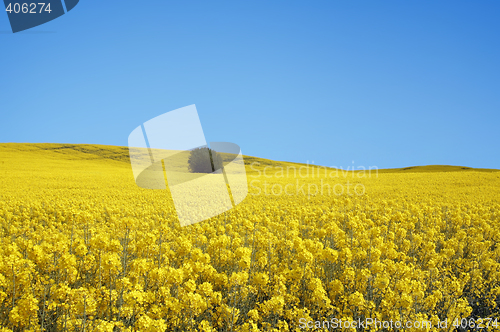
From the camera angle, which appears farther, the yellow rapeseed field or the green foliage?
the green foliage

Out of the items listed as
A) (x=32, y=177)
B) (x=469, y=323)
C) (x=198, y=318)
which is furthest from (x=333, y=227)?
(x=32, y=177)

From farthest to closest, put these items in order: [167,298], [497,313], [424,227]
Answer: [424,227] < [497,313] < [167,298]

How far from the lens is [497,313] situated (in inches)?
230

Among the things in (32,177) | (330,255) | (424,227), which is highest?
(32,177)

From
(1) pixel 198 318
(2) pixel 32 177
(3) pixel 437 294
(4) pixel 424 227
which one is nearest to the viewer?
(1) pixel 198 318

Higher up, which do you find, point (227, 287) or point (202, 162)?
point (202, 162)

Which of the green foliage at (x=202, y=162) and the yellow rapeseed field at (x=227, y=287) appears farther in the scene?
the green foliage at (x=202, y=162)

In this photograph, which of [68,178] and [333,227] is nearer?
[333,227]

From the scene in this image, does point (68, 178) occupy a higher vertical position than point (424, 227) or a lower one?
higher

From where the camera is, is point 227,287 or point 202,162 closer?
point 227,287

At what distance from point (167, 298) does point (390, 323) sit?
3.81m

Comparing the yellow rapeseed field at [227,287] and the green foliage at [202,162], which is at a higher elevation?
the green foliage at [202,162]

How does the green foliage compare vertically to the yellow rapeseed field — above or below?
above

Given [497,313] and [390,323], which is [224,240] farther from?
[497,313]
